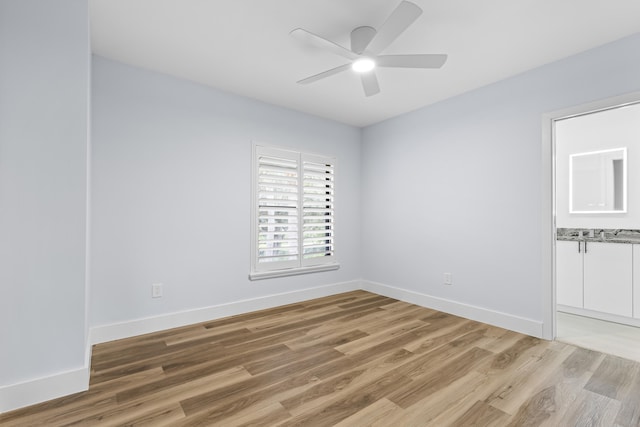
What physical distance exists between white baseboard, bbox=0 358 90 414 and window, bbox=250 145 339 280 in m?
1.78

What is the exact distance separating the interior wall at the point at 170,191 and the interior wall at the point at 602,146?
3.40 meters

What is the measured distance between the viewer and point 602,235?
3.33 meters

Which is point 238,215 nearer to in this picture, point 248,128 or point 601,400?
point 248,128

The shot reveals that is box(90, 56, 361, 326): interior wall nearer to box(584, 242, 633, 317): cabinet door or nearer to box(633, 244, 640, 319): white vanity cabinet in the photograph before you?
box(584, 242, 633, 317): cabinet door

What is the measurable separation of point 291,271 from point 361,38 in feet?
8.69

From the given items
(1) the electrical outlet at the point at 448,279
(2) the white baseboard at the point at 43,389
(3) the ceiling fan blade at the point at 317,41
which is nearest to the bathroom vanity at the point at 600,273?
(1) the electrical outlet at the point at 448,279

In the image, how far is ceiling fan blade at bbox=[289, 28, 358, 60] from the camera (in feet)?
6.11

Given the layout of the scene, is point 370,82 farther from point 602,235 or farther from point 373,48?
point 602,235

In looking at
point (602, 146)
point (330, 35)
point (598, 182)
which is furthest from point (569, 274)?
point (330, 35)

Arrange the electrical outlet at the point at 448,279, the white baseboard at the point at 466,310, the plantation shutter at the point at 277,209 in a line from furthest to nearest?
the plantation shutter at the point at 277,209 < the electrical outlet at the point at 448,279 < the white baseboard at the point at 466,310

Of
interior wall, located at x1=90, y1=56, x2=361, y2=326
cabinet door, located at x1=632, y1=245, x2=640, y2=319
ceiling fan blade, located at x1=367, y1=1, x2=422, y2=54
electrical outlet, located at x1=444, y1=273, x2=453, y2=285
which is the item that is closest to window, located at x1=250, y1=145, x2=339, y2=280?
interior wall, located at x1=90, y1=56, x2=361, y2=326

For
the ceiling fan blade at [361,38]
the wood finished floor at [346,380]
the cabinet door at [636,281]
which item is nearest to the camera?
the wood finished floor at [346,380]

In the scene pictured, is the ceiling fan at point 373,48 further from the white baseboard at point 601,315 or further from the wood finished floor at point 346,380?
the white baseboard at point 601,315

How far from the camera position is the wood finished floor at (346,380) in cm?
166
